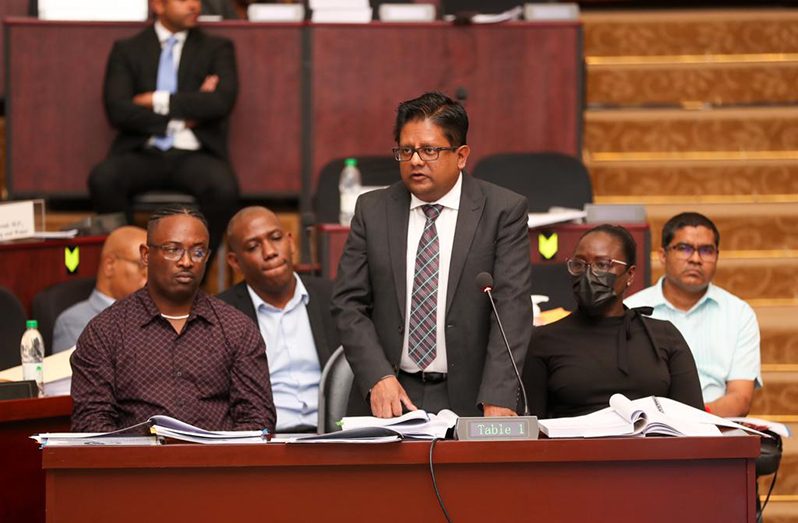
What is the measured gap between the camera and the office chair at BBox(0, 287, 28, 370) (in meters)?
4.52

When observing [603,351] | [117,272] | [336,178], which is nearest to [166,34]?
[336,178]

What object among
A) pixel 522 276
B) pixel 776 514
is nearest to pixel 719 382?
pixel 776 514

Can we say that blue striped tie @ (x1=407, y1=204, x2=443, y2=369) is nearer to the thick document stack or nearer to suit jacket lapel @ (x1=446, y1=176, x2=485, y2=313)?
suit jacket lapel @ (x1=446, y1=176, x2=485, y2=313)

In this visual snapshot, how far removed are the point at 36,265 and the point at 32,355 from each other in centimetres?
117

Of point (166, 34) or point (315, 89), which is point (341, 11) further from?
point (166, 34)

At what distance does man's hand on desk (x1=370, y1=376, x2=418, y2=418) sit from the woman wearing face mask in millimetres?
422

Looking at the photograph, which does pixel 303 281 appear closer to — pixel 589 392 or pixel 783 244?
pixel 589 392

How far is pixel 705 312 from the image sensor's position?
440 cm

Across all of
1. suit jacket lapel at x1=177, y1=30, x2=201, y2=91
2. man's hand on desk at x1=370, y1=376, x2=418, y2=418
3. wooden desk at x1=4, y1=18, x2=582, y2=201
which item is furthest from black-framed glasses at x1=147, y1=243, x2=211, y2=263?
wooden desk at x1=4, y1=18, x2=582, y2=201

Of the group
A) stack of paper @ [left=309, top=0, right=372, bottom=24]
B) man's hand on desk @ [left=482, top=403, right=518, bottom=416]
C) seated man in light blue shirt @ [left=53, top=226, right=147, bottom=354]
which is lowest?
man's hand on desk @ [left=482, top=403, right=518, bottom=416]

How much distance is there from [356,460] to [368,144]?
3.87 metres

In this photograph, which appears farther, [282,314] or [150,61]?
Result: [150,61]

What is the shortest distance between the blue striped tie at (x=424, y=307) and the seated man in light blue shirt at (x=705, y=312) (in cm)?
113

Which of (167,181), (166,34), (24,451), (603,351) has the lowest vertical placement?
(24,451)
